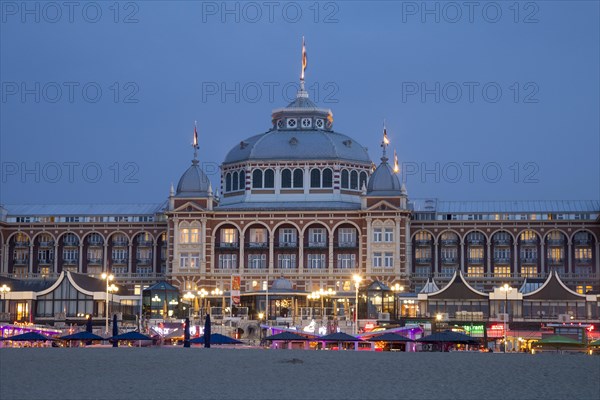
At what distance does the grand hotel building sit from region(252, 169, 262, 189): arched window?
0.16 m

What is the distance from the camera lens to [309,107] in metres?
158

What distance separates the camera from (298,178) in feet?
497

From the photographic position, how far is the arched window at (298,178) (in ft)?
496

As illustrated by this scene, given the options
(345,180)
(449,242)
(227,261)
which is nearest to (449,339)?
(227,261)

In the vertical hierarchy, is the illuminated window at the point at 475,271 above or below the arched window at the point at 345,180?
below

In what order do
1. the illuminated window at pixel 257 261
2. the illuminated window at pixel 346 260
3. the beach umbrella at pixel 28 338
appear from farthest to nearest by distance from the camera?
1. the illuminated window at pixel 257 261
2. the illuminated window at pixel 346 260
3. the beach umbrella at pixel 28 338

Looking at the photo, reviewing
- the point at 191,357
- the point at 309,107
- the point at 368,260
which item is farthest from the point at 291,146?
the point at 191,357

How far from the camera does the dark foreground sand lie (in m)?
55.4

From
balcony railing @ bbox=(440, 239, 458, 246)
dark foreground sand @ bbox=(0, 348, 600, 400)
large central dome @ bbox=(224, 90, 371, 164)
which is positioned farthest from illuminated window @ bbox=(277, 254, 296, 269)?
dark foreground sand @ bbox=(0, 348, 600, 400)

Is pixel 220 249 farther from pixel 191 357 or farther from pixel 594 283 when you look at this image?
pixel 191 357

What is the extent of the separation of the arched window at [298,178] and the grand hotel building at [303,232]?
0.56ft

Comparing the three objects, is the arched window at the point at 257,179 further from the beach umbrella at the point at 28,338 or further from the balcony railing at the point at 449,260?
the beach umbrella at the point at 28,338

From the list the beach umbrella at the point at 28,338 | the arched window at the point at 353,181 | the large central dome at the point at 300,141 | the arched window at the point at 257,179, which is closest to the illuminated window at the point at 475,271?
the arched window at the point at 353,181

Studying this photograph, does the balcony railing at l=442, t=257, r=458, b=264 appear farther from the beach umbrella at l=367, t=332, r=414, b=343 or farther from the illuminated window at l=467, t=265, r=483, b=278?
the beach umbrella at l=367, t=332, r=414, b=343
